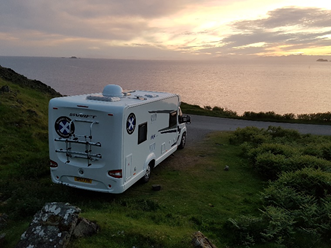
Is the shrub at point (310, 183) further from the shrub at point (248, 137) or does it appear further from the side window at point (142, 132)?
the shrub at point (248, 137)

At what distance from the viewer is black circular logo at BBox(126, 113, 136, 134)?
796 centimetres

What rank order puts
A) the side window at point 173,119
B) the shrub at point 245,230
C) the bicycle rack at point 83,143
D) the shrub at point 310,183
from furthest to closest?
the side window at point 173,119 → the shrub at point 310,183 → the bicycle rack at point 83,143 → the shrub at point 245,230

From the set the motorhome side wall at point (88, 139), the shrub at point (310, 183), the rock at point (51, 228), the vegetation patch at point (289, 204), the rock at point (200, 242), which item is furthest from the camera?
the shrub at point (310, 183)

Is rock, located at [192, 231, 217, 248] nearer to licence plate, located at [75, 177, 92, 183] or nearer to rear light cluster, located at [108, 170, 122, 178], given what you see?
rear light cluster, located at [108, 170, 122, 178]

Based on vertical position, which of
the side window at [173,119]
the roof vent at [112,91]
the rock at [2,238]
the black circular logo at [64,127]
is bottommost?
the rock at [2,238]

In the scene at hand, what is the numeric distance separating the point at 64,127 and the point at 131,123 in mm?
1830

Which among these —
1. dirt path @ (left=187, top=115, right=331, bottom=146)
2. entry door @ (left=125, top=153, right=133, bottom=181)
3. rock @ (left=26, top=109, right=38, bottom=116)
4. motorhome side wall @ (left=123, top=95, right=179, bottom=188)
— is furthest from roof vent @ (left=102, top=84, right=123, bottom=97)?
dirt path @ (left=187, top=115, right=331, bottom=146)

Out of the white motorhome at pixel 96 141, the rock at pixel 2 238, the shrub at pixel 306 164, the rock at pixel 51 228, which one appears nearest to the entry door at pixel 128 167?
the white motorhome at pixel 96 141

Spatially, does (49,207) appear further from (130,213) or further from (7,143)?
(7,143)

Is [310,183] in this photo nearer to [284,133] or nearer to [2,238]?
[2,238]

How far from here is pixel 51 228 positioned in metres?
5.35

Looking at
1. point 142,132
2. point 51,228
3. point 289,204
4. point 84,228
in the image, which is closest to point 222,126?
point 142,132

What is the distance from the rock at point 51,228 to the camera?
16.9ft

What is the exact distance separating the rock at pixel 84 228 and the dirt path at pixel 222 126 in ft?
39.1
